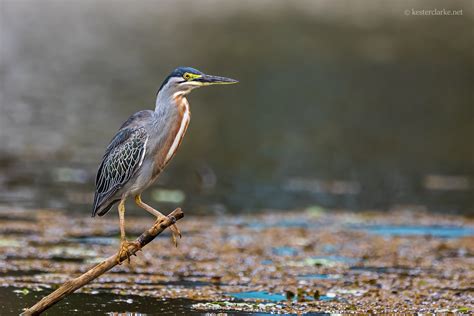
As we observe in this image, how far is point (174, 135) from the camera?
7082 mm

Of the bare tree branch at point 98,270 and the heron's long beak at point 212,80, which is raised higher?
the heron's long beak at point 212,80

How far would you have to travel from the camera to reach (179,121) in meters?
7.05

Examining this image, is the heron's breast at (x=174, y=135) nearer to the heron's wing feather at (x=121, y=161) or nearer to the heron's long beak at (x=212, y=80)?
the heron's wing feather at (x=121, y=161)

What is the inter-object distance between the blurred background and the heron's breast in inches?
222

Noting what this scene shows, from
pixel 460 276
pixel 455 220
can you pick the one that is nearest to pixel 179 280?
pixel 460 276

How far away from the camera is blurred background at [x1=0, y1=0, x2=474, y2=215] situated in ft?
48.8

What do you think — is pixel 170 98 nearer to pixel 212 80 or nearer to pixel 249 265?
pixel 212 80

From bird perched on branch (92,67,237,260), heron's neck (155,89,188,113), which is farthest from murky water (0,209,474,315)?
heron's neck (155,89,188,113)

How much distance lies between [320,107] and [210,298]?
15.7 metres

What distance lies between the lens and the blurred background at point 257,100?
14867mm

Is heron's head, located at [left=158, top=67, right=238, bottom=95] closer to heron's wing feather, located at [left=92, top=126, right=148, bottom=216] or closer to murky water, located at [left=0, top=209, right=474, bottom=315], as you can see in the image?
heron's wing feather, located at [left=92, top=126, right=148, bottom=216]

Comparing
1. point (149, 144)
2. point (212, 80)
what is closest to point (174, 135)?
point (149, 144)

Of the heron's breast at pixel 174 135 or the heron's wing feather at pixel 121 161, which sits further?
the heron's wing feather at pixel 121 161

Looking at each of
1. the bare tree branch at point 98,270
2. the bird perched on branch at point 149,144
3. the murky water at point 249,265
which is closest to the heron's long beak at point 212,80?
the bird perched on branch at point 149,144
